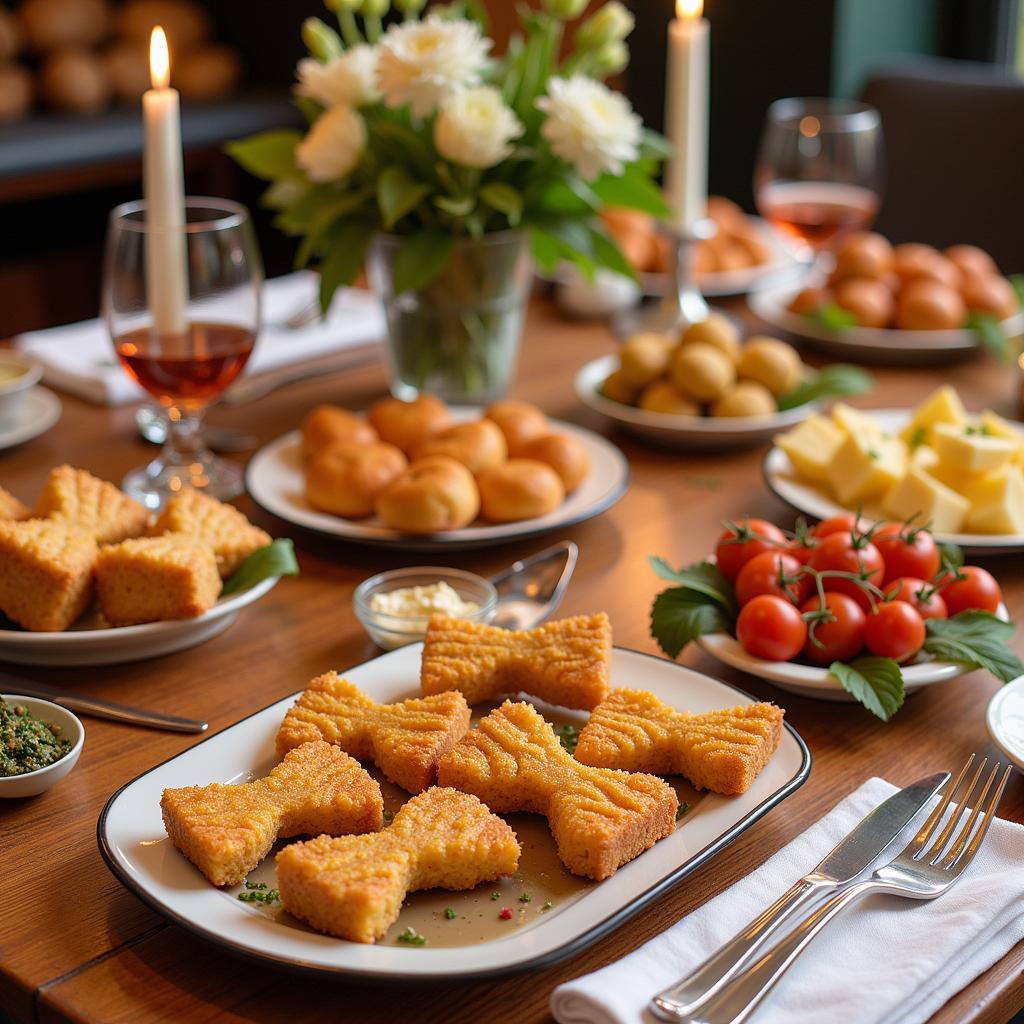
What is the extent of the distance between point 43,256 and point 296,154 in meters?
2.75

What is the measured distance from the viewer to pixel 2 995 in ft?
2.87

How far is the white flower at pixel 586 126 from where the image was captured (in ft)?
5.28

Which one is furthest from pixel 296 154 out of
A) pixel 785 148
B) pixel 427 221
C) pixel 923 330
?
pixel 923 330

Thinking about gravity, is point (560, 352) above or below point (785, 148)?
below

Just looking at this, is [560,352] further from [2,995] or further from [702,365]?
[2,995]

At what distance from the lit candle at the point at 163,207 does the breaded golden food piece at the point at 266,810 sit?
0.72 metres

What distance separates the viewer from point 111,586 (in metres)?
1.21

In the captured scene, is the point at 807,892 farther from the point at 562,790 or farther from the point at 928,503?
the point at 928,503

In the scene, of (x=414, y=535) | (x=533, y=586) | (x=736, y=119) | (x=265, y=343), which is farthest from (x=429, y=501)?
(x=736, y=119)

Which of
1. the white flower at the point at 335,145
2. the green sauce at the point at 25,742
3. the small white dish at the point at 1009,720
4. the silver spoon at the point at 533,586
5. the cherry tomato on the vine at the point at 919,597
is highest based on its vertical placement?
the white flower at the point at 335,145

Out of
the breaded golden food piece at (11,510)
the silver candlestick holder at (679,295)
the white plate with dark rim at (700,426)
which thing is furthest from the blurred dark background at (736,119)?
the breaded golden food piece at (11,510)

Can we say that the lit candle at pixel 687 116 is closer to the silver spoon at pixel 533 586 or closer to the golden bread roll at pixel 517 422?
the golden bread roll at pixel 517 422

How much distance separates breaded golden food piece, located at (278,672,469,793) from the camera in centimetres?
99

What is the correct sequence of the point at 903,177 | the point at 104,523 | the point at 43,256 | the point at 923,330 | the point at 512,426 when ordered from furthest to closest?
the point at 43,256 < the point at 903,177 < the point at 923,330 < the point at 512,426 < the point at 104,523
